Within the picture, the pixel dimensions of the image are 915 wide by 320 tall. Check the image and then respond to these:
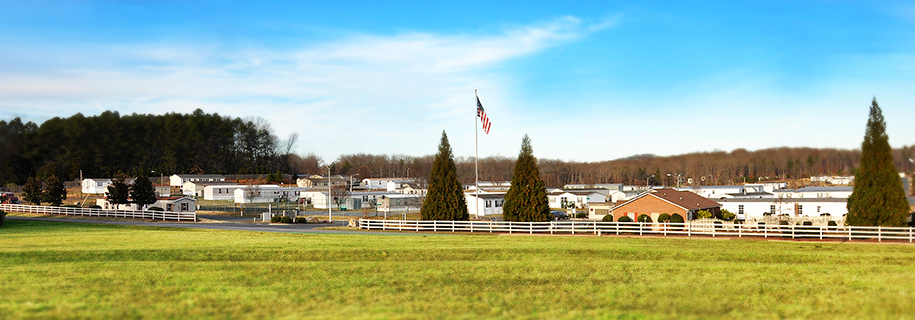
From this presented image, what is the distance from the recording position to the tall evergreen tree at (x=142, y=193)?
61.0 m

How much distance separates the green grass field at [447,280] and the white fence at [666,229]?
3.86 meters

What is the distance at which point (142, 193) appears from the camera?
61.3 meters

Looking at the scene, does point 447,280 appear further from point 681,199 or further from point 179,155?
point 179,155

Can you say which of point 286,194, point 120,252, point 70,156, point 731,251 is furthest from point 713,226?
point 70,156

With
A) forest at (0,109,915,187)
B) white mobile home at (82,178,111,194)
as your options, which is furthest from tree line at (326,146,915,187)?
white mobile home at (82,178,111,194)

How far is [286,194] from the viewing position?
94438 millimetres

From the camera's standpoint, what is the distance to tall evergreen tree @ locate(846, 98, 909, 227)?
110 feet

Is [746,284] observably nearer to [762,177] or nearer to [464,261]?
[464,261]

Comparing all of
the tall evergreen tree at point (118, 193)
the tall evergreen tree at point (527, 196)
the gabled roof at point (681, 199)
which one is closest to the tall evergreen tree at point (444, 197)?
the tall evergreen tree at point (527, 196)

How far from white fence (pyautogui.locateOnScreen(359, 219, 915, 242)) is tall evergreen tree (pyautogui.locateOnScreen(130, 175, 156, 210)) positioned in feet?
94.0

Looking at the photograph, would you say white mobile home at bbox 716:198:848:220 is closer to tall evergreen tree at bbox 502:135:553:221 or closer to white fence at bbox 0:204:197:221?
tall evergreen tree at bbox 502:135:553:221

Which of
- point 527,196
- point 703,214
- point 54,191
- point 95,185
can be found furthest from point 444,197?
point 95,185

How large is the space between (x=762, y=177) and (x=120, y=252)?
592 feet

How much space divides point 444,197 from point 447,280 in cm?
2471
